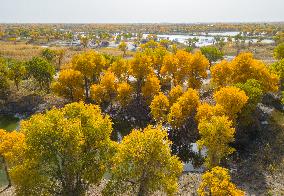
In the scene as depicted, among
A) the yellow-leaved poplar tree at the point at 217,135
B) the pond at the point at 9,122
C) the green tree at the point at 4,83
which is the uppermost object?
the yellow-leaved poplar tree at the point at 217,135

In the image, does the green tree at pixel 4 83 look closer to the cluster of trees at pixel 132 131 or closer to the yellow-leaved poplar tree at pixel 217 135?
the cluster of trees at pixel 132 131

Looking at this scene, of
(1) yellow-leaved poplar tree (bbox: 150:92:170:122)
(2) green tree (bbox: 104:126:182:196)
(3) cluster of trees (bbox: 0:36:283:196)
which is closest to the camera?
(3) cluster of trees (bbox: 0:36:283:196)

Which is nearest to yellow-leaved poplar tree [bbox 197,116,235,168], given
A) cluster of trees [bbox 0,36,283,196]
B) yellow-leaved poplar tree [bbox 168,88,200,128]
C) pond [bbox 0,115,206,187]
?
cluster of trees [bbox 0,36,283,196]

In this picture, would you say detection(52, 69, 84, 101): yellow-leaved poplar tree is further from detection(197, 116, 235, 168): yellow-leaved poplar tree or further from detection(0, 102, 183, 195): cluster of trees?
detection(0, 102, 183, 195): cluster of trees

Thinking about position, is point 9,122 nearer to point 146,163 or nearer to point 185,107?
point 185,107

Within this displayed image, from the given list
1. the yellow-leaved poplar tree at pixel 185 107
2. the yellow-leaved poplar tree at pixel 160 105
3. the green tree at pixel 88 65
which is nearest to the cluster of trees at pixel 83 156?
the yellow-leaved poplar tree at pixel 185 107

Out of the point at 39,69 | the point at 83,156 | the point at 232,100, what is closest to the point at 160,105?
the point at 232,100

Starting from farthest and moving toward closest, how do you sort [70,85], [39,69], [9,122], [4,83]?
[39,69] → [4,83] → [9,122] → [70,85]

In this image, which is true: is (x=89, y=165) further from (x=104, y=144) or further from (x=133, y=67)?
(x=133, y=67)
